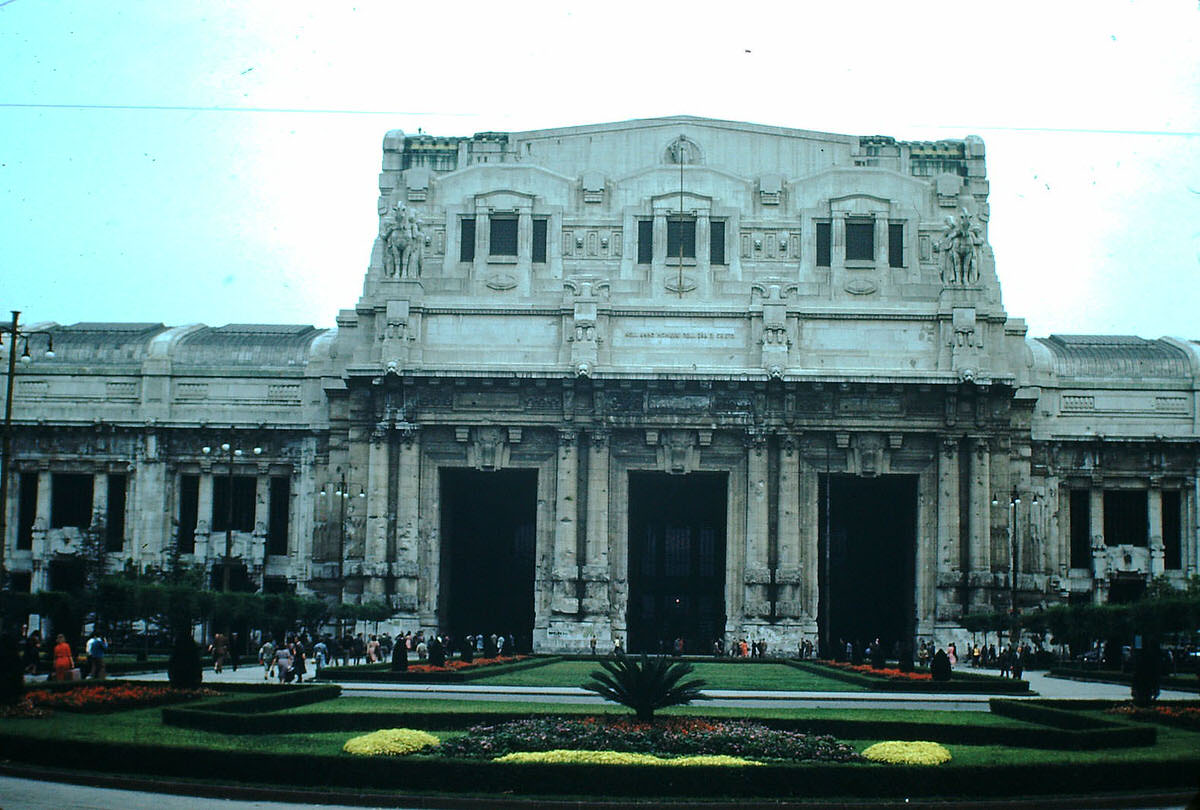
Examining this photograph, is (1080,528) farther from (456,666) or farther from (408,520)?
(456,666)

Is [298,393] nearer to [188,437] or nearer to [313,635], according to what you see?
[188,437]

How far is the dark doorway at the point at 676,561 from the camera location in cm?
7475

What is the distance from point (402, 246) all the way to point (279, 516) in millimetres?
16128

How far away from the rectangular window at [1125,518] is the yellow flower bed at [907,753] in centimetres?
5410

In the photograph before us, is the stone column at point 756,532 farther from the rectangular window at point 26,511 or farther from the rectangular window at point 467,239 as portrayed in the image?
the rectangular window at point 26,511

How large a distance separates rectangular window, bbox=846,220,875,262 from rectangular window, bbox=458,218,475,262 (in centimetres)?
1907

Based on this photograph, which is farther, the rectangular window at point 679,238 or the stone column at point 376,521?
the rectangular window at point 679,238

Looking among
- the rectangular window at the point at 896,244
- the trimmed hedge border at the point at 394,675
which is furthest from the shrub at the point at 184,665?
the rectangular window at the point at 896,244

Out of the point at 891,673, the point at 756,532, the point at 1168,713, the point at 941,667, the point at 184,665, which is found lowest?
the point at 891,673

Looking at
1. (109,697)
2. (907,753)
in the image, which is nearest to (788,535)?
(109,697)

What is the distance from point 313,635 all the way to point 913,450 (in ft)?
97.1

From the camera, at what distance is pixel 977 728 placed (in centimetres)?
2892

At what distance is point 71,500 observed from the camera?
254 feet

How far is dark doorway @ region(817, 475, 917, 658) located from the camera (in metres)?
73.6
